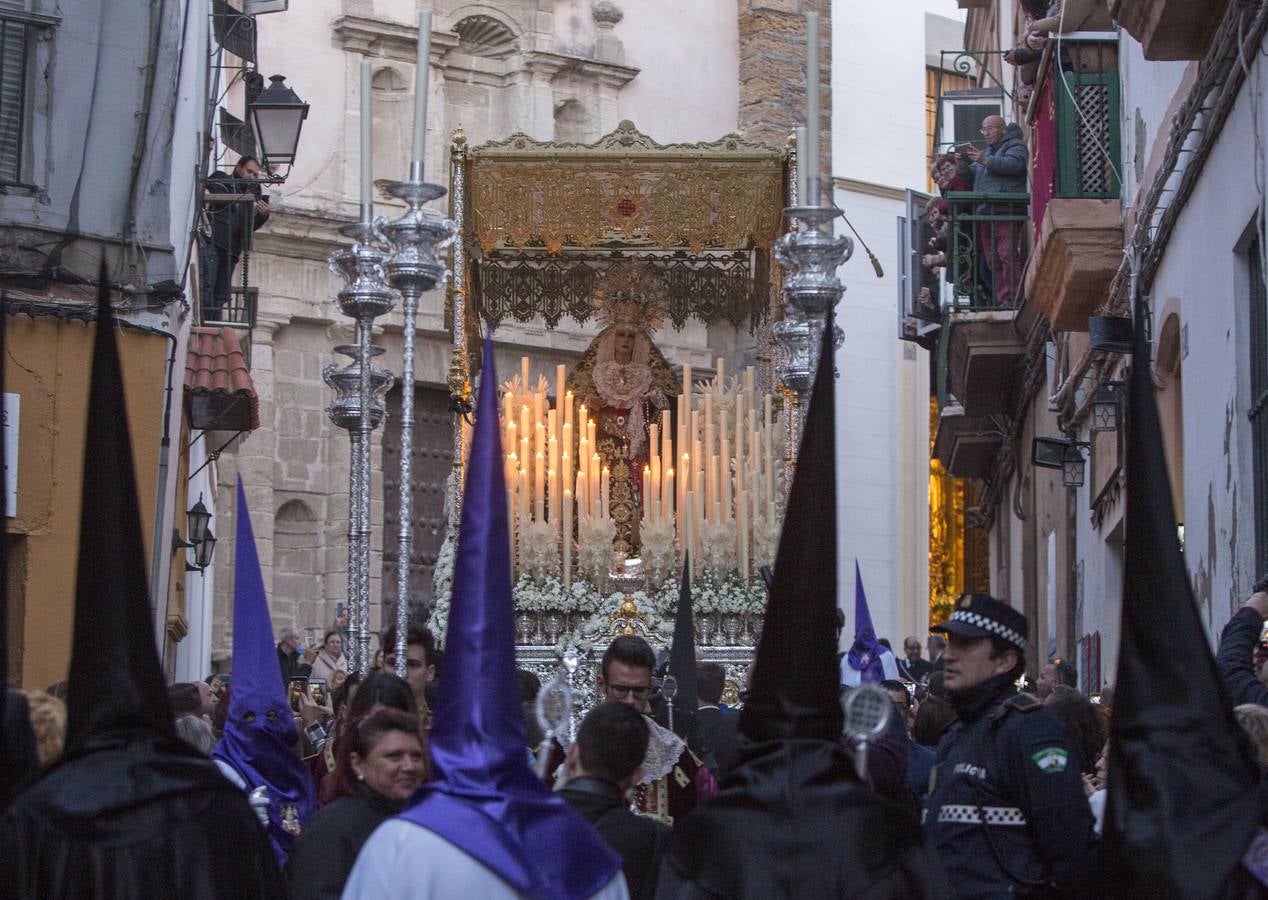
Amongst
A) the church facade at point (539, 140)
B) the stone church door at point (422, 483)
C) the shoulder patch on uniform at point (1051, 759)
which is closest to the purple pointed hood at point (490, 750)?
the shoulder patch on uniform at point (1051, 759)

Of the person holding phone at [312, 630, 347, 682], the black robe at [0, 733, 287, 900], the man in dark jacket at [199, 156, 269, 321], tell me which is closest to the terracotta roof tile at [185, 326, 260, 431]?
the man in dark jacket at [199, 156, 269, 321]

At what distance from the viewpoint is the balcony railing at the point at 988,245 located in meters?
17.4

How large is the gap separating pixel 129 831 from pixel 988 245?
1454 cm

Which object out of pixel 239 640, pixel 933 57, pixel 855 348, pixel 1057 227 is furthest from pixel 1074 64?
pixel 933 57

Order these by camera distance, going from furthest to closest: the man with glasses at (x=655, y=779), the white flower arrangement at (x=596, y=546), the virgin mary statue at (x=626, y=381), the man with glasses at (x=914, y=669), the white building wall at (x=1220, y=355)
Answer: the man with glasses at (x=914, y=669)
the virgin mary statue at (x=626, y=381)
the white flower arrangement at (x=596, y=546)
the white building wall at (x=1220, y=355)
the man with glasses at (x=655, y=779)

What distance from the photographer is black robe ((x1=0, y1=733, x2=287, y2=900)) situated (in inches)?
166

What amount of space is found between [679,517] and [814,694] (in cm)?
997

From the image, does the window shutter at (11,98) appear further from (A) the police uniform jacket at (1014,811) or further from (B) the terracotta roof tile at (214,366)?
(A) the police uniform jacket at (1014,811)

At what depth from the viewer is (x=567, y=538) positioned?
14.1 m

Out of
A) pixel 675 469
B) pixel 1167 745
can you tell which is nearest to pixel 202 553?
pixel 675 469

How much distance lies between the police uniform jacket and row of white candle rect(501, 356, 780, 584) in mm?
8366

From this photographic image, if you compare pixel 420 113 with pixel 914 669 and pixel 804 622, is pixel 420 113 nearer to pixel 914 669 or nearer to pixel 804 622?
pixel 804 622

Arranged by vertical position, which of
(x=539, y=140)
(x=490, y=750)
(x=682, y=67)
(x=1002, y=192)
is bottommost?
(x=490, y=750)

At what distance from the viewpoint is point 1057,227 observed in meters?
13.7
